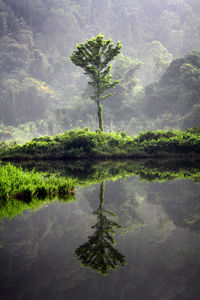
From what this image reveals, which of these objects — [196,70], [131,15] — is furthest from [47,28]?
[196,70]

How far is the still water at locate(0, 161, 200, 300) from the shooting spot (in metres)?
2.32

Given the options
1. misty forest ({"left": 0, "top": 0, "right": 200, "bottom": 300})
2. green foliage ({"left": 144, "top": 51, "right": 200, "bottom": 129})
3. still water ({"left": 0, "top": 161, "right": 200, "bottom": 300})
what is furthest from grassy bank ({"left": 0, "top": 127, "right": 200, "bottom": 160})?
green foliage ({"left": 144, "top": 51, "right": 200, "bottom": 129})

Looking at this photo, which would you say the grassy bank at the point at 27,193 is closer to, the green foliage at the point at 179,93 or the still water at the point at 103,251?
the still water at the point at 103,251

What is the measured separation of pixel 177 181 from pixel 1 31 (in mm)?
114537

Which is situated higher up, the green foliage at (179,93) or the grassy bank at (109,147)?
the green foliage at (179,93)

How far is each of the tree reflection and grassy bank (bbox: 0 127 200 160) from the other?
1260 cm

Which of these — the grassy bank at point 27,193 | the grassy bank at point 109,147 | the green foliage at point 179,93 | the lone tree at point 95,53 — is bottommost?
the grassy bank at point 27,193

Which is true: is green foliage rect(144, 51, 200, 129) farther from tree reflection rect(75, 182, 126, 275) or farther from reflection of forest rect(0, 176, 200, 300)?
tree reflection rect(75, 182, 126, 275)

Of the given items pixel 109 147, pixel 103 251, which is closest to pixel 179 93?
pixel 109 147

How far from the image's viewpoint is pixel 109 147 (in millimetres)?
17391

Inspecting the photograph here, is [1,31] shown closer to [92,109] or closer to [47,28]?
[47,28]

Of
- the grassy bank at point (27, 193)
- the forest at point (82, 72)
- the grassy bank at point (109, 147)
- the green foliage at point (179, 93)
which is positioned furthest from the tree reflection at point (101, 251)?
the green foliage at point (179, 93)

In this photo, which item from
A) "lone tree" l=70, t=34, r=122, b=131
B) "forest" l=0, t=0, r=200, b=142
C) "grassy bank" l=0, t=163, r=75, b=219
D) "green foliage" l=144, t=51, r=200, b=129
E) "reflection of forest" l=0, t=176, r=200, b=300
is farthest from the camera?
"forest" l=0, t=0, r=200, b=142

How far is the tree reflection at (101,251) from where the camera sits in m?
2.72
